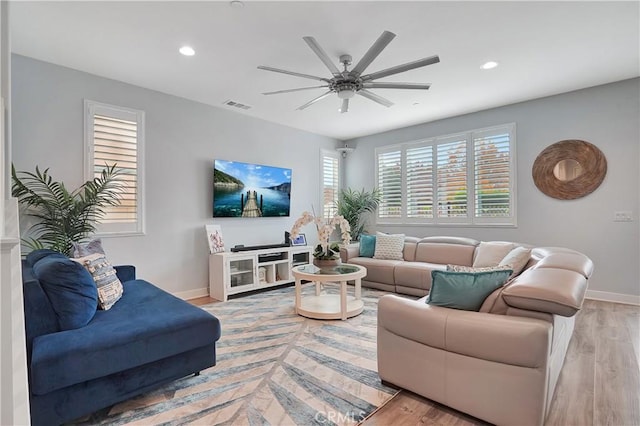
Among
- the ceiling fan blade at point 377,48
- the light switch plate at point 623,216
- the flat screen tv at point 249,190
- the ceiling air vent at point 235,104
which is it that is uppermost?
the ceiling air vent at point 235,104

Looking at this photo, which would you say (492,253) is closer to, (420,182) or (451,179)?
(451,179)

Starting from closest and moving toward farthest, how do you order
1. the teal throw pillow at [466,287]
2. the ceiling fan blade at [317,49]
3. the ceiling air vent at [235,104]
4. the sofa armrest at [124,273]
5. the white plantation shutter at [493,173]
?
the teal throw pillow at [466,287] → the ceiling fan blade at [317,49] → the sofa armrest at [124,273] → the ceiling air vent at [235,104] → the white plantation shutter at [493,173]

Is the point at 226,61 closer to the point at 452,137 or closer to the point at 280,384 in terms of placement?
the point at 280,384

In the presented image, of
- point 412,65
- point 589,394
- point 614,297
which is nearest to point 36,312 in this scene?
point 412,65

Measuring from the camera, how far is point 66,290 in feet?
6.15

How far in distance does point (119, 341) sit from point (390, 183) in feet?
17.3

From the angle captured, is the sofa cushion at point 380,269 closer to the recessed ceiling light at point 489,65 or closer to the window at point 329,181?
the window at point 329,181

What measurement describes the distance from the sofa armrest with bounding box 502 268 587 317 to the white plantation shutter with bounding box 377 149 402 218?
4.27 m

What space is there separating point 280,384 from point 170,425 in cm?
70

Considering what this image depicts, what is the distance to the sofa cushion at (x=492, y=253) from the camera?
3.78 metres

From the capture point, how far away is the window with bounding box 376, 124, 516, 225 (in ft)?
15.9

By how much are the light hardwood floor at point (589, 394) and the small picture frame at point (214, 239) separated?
130 inches

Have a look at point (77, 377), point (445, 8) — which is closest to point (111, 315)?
point (77, 377)

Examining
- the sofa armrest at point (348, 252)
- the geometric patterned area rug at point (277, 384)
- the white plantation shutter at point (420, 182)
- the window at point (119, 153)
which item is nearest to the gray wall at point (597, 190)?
the white plantation shutter at point (420, 182)
